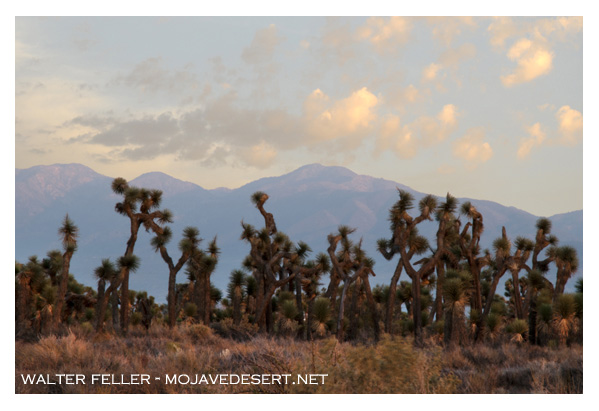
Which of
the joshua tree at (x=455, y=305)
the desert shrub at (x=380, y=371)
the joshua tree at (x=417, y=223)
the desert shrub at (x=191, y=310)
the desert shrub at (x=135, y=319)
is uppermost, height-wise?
the joshua tree at (x=417, y=223)

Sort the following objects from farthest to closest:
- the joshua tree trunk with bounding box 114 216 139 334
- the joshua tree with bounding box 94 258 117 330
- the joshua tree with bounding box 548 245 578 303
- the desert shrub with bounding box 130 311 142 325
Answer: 1. the desert shrub with bounding box 130 311 142 325
2. the joshua tree with bounding box 94 258 117 330
3. the joshua tree trunk with bounding box 114 216 139 334
4. the joshua tree with bounding box 548 245 578 303

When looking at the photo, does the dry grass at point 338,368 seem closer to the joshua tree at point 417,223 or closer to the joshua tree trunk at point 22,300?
the joshua tree at point 417,223

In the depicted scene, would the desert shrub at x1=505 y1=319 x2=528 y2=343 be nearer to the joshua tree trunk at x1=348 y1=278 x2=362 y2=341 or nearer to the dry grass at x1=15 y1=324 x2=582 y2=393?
the dry grass at x1=15 y1=324 x2=582 y2=393

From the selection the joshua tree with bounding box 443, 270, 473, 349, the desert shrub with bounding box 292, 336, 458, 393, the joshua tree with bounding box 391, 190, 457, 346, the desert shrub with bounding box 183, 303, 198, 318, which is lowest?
the desert shrub with bounding box 183, 303, 198, 318

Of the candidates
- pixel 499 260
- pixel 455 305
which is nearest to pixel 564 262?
pixel 499 260

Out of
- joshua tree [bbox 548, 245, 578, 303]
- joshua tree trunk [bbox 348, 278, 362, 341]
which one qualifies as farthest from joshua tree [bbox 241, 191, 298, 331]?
joshua tree [bbox 548, 245, 578, 303]

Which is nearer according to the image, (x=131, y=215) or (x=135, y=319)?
(x=131, y=215)

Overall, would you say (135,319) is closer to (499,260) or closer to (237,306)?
(237,306)

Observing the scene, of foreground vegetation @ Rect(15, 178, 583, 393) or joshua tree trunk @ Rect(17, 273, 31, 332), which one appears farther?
joshua tree trunk @ Rect(17, 273, 31, 332)

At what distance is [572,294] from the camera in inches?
769

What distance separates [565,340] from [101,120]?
15799 millimetres

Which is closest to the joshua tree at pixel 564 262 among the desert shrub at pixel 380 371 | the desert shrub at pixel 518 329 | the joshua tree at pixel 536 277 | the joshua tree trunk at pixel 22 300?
the joshua tree at pixel 536 277
